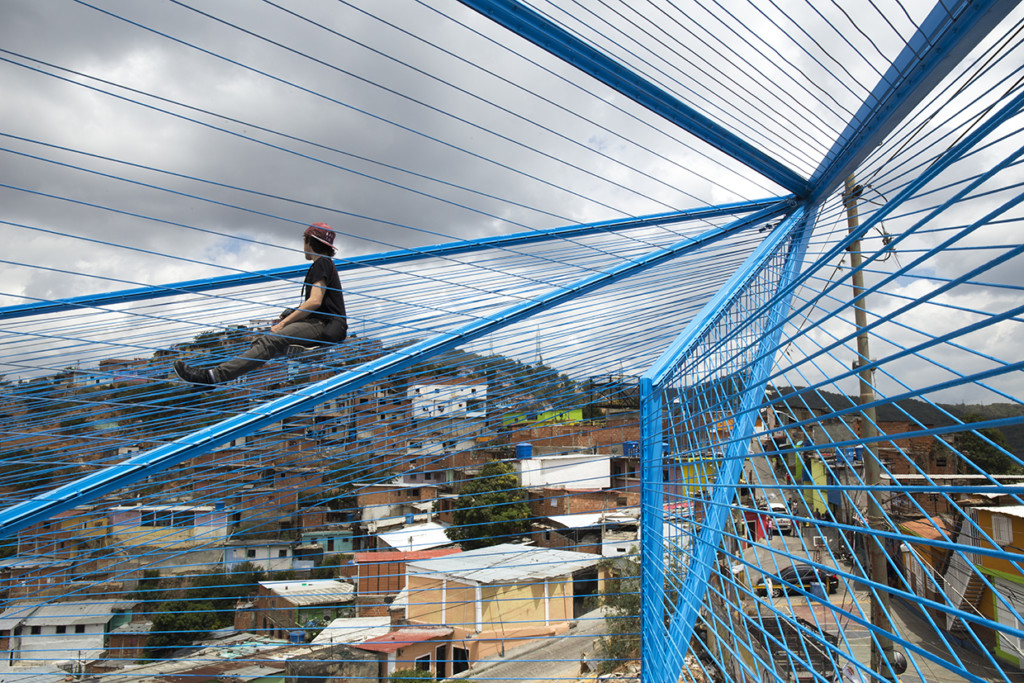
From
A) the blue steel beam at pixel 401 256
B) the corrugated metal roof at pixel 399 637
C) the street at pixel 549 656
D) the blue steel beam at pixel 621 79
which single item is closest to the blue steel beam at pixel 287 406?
the blue steel beam at pixel 401 256

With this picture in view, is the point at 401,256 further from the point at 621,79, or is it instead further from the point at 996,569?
the point at 996,569

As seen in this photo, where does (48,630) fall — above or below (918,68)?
below

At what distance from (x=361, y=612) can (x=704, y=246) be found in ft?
50.3

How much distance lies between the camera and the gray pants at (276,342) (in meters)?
2.69

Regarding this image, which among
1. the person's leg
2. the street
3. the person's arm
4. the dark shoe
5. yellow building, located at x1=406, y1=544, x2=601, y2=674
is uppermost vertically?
the person's arm

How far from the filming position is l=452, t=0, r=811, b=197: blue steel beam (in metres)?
2.11

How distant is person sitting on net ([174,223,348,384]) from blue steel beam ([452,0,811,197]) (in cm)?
114

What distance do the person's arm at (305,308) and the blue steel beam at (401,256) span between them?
19cm

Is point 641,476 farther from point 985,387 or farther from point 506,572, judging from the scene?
point 506,572

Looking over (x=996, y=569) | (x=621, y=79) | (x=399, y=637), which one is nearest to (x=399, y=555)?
(x=621, y=79)

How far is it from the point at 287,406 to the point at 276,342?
0.36m

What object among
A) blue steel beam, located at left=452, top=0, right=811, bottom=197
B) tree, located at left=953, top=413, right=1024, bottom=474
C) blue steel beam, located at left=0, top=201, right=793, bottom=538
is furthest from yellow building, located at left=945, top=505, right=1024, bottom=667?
blue steel beam, located at left=0, top=201, right=793, bottom=538

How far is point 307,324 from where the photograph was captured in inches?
112

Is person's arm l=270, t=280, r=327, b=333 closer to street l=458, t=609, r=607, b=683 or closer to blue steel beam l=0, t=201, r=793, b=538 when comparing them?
blue steel beam l=0, t=201, r=793, b=538
